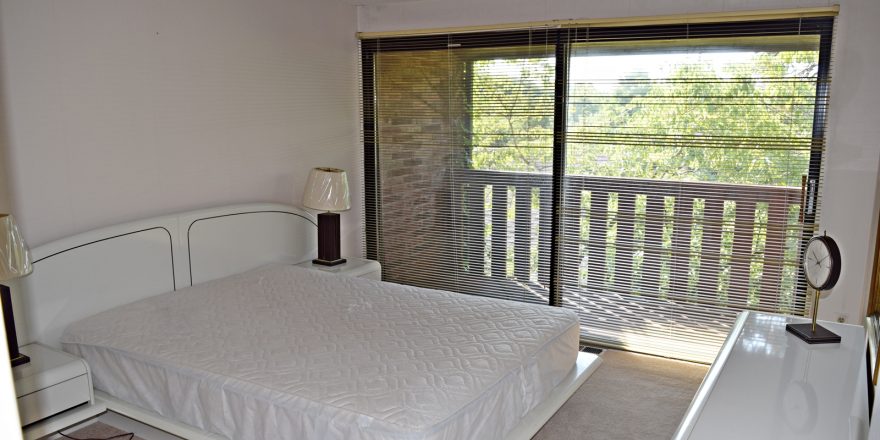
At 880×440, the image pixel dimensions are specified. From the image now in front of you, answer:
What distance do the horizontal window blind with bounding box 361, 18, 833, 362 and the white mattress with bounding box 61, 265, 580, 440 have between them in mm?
1218

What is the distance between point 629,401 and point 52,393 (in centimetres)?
281

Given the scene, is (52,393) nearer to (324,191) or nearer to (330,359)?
(330,359)

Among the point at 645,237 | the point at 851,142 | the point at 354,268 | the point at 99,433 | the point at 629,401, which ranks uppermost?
the point at 851,142

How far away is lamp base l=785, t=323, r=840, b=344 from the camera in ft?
7.30

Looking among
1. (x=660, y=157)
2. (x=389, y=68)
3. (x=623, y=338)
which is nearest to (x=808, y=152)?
(x=660, y=157)

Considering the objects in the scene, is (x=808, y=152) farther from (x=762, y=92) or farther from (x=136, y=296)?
(x=136, y=296)

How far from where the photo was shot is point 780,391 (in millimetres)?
1826

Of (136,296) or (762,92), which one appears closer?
(136,296)

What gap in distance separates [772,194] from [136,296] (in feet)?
12.0

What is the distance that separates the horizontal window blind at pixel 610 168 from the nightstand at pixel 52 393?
275cm

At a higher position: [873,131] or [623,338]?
[873,131]

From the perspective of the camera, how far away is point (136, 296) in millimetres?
3477

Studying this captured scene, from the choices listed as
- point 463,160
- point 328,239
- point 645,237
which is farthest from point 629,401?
point 328,239

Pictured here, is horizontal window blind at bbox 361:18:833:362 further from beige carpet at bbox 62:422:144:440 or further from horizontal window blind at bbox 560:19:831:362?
beige carpet at bbox 62:422:144:440
